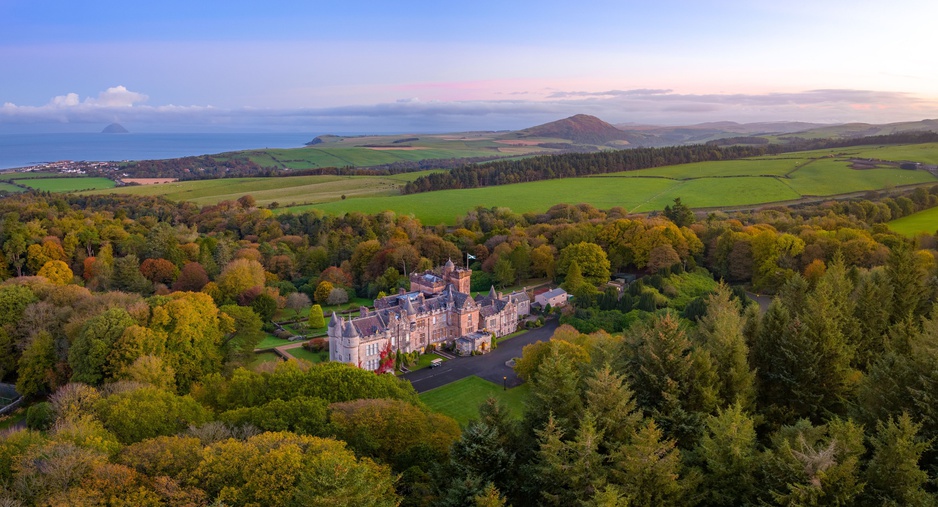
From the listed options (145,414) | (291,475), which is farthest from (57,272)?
(291,475)

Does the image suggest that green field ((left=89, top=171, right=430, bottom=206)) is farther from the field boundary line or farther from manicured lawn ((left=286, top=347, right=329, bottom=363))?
manicured lawn ((left=286, top=347, right=329, bottom=363))

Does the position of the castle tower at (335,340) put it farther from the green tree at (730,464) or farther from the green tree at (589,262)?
the green tree at (730,464)

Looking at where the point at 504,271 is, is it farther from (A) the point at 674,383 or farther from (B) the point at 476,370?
(A) the point at 674,383

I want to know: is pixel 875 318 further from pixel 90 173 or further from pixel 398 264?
pixel 90 173

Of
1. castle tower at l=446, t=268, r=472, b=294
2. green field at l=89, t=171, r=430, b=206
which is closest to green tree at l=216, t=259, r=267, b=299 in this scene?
castle tower at l=446, t=268, r=472, b=294

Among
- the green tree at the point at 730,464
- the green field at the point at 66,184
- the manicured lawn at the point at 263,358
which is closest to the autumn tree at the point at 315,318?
the manicured lawn at the point at 263,358

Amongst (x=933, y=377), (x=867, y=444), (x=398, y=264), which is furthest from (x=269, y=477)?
(x=398, y=264)

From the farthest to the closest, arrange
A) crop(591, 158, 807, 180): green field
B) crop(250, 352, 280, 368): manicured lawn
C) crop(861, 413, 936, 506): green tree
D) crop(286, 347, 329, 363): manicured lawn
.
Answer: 1. crop(591, 158, 807, 180): green field
2. crop(286, 347, 329, 363): manicured lawn
3. crop(250, 352, 280, 368): manicured lawn
4. crop(861, 413, 936, 506): green tree
